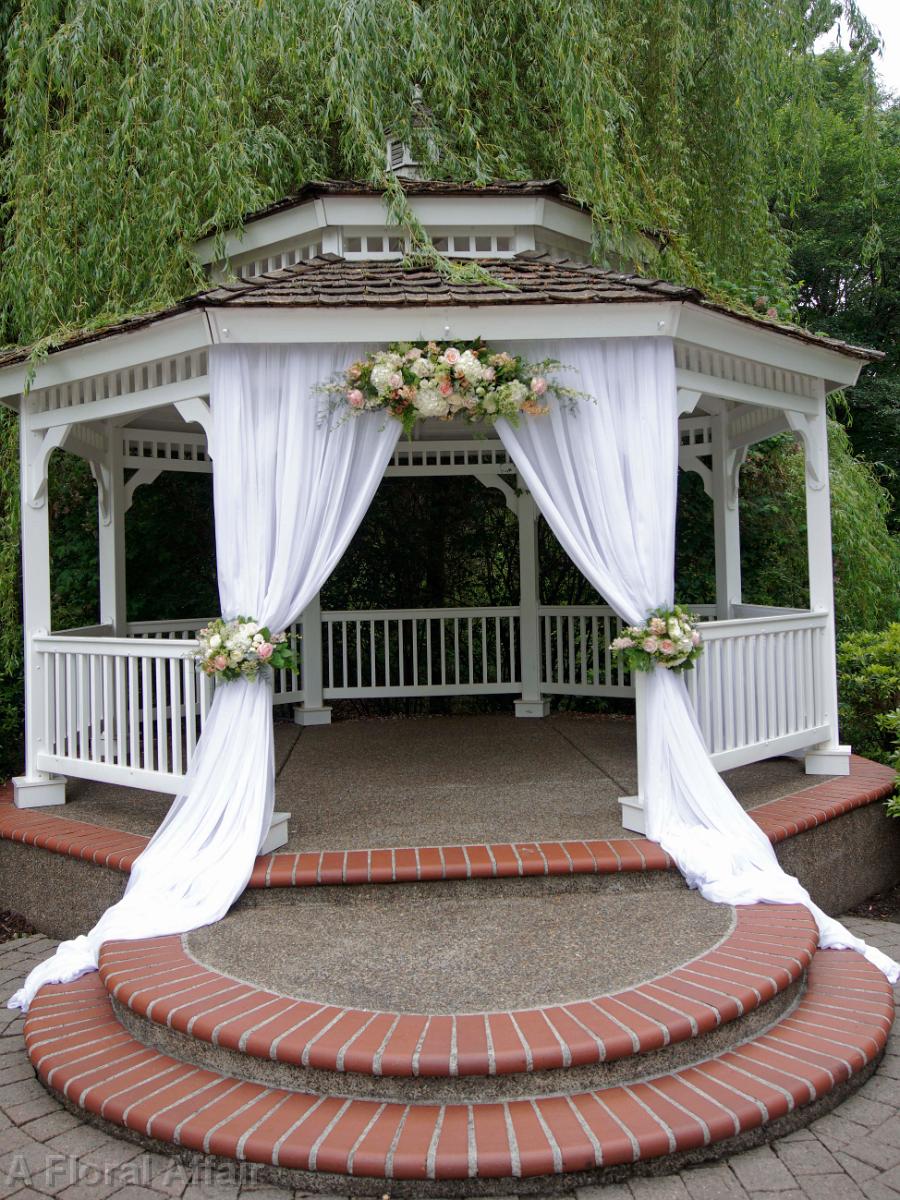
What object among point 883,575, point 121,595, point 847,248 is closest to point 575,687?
point 883,575

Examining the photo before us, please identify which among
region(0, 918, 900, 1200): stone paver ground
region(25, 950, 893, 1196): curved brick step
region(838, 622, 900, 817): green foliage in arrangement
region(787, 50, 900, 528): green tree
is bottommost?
region(0, 918, 900, 1200): stone paver ground

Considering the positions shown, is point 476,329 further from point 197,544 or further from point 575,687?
point 197,544

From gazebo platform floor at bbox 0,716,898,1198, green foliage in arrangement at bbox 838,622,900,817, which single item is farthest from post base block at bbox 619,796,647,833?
green foliage in arrangement at bbox 838,622,900,817

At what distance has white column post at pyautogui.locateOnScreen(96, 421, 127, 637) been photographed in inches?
277

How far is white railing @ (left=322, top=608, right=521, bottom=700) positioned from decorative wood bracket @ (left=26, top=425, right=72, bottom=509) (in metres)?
3.21

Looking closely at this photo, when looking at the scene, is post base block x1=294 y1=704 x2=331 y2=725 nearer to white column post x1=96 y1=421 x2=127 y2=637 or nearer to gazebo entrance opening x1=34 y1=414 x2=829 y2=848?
gazebo entrance opening x1=34 y1=414 x2=829 y2=848

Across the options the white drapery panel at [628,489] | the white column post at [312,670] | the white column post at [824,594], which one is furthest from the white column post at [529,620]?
the white drapery panel at [628,489]

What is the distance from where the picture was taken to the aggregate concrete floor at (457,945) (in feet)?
11.0

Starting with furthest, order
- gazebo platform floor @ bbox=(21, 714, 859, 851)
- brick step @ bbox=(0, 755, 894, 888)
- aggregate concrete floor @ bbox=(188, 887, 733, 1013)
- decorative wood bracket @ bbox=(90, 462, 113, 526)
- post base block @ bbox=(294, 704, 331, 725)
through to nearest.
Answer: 1. post base block @ bbox=(294, 704, 331, 725)
2. decorative wood bracket @ bbox=(90, 462, 113, 526)
3. gazebo platform floor @ bbox=(21, 714, 859, 851)
4. brick step @ bbox=(0, 755, 894, 888)
5. aggregate concrete floor @ bbox=(188, 887, 733, 1013)

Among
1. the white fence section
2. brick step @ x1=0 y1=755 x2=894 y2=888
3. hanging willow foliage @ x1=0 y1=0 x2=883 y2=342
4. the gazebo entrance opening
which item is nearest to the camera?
brick step @ x1=0 y1=755 x2=894 y2=888

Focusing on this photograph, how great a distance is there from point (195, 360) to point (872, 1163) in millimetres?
Answer: 4417

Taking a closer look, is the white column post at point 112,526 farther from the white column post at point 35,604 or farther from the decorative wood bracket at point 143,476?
the white column post at point 35,604

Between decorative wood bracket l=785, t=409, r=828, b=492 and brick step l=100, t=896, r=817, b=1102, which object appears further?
decorative wood bracket l=785, t=409, r=828, b=492

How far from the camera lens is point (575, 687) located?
8.42m
